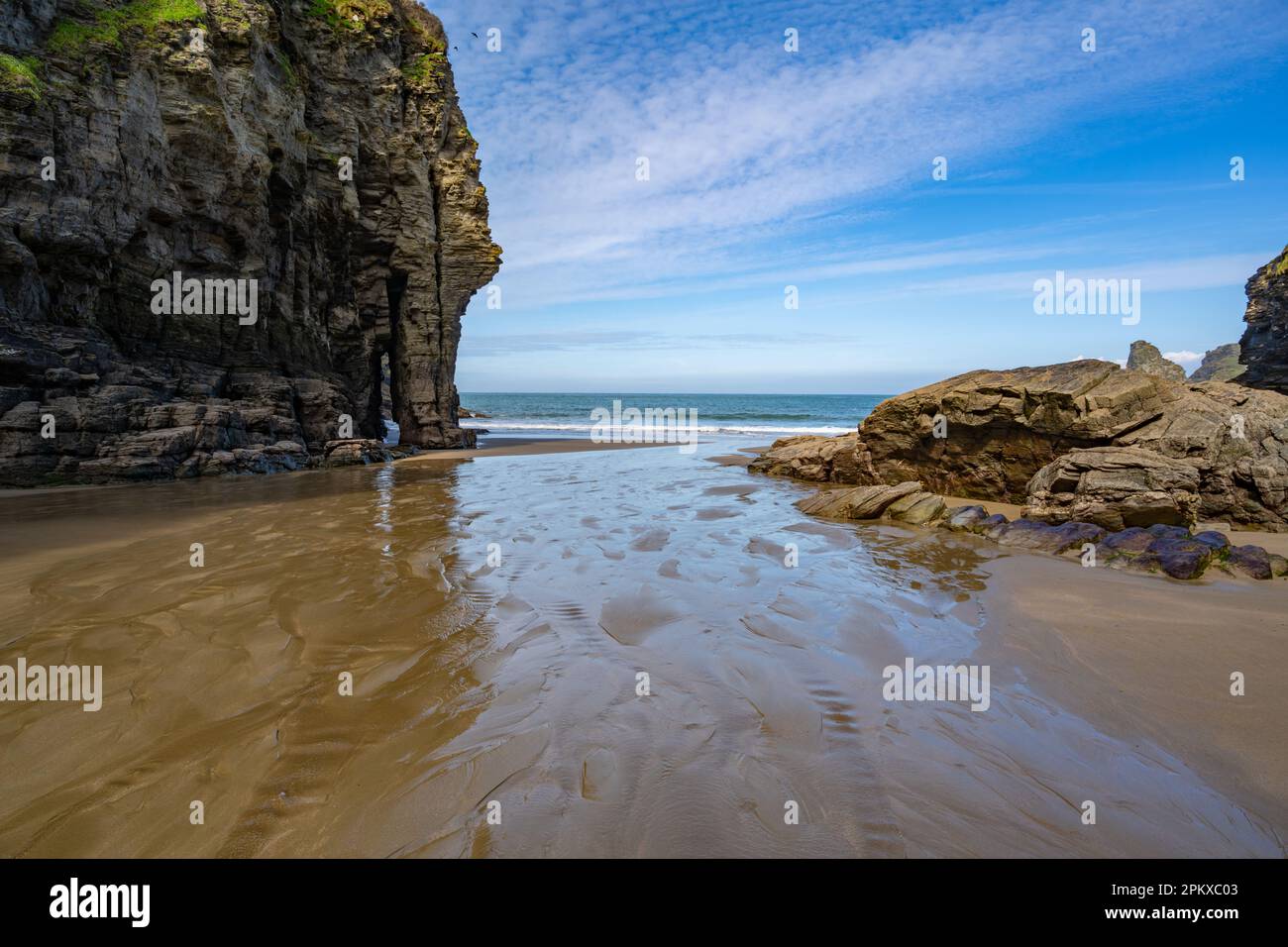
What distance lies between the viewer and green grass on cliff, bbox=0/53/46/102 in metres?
15.2

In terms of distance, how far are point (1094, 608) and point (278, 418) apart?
24179 mm

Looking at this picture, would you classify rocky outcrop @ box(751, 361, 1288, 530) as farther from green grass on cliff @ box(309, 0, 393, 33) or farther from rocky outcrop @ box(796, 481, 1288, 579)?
green grass on cliff @ box(309, 0, 393, 33)

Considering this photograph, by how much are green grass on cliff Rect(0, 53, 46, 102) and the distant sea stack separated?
6cm

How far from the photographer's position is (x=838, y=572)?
8.30 m

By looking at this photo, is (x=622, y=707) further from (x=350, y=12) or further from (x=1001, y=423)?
(x=350, y=12)

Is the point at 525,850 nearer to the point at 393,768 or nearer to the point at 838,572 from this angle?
the point at 393,768

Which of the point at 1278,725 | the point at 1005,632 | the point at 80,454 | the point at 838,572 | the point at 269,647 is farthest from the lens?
the point at 80,454

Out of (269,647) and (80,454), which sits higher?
(80,454)

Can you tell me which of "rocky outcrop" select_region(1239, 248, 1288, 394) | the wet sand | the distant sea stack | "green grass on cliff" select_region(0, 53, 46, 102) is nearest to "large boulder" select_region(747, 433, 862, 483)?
the wet sand

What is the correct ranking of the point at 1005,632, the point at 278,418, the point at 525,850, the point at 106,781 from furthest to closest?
1. the point at 278,418
2. the point at 1005,632
3. the point at 106,781
4. the point at 525,850

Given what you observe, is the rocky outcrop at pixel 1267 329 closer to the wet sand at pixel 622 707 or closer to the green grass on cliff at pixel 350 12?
the wet sand at pixel 622 707

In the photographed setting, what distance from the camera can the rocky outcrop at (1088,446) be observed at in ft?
35.7

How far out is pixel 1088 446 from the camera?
1348 centimetres
